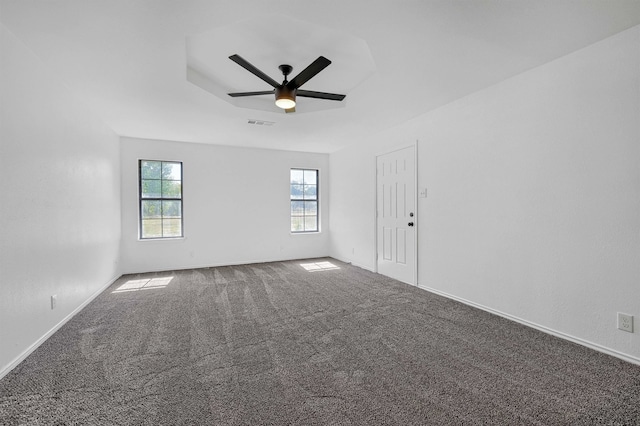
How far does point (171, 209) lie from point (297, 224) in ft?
8.43

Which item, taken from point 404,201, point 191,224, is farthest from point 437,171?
point 191,224

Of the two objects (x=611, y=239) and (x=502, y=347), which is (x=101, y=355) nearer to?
(x=502, y=347)

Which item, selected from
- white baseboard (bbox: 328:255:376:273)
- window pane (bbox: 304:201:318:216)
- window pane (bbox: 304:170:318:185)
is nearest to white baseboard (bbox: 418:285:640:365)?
white baseboard (bbox: 328:255:376:273)

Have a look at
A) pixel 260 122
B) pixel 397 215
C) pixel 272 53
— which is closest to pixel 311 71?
pixel 272 53

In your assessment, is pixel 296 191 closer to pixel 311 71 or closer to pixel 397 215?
pixel 397 215

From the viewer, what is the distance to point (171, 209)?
18.0 feet

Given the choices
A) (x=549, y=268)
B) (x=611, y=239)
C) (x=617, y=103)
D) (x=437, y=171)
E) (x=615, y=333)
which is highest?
(x=617, y=103)

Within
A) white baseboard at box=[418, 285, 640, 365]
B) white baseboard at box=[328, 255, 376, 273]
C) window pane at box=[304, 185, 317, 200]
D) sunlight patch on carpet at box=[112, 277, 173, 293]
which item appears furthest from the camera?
window pane at box=[304, 185, 317, 200]

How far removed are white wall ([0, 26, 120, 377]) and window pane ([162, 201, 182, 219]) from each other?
1.63 meters

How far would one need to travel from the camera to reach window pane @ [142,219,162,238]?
209 inches

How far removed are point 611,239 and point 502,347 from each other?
118cm

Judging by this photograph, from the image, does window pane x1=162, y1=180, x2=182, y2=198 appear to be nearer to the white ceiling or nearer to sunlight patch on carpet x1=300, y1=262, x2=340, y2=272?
the white ceiling

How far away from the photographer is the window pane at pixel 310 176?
6660 mm

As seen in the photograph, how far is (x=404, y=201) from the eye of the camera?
14.4ft
